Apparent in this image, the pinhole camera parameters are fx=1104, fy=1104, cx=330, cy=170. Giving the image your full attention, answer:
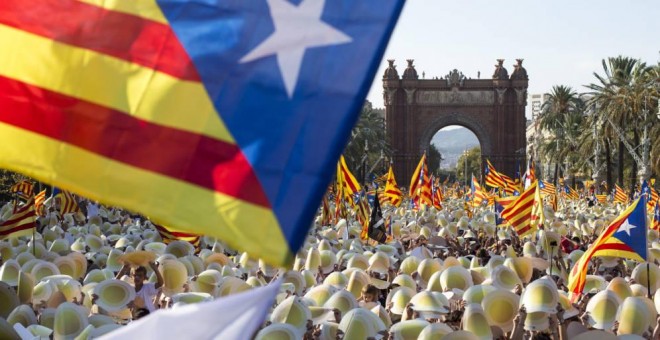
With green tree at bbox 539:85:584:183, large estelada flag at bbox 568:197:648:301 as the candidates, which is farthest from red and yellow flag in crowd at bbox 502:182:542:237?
green tree at bbox 539:85:584:183

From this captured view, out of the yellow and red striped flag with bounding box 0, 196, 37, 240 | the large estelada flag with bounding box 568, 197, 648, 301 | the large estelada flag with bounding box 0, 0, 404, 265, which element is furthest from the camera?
the yellow and red striped flag with bounding box 0, 196, 37, 240

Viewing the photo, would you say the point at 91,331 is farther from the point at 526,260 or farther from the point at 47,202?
the point at 47,202

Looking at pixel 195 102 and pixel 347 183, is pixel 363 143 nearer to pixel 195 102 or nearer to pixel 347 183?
pixel 347 183

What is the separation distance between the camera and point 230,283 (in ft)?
39.4

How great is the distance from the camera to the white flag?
3.80 m

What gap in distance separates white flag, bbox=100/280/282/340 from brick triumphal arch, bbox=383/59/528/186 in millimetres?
93829

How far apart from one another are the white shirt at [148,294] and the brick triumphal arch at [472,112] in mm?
87239

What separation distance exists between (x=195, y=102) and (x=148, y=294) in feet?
21.7

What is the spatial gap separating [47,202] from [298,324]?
2705cm

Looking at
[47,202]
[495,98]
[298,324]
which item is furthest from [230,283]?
[495,98]

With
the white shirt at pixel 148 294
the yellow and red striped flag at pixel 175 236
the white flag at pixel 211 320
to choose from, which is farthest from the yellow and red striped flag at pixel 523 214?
the white flag at pixel 211 320

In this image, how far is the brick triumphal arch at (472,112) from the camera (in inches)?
3819

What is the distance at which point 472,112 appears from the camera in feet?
321

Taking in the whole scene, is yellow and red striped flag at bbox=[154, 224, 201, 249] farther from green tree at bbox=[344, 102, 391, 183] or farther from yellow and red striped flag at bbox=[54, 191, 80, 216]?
green tree at bbox=[344, 102, 391, 183]
